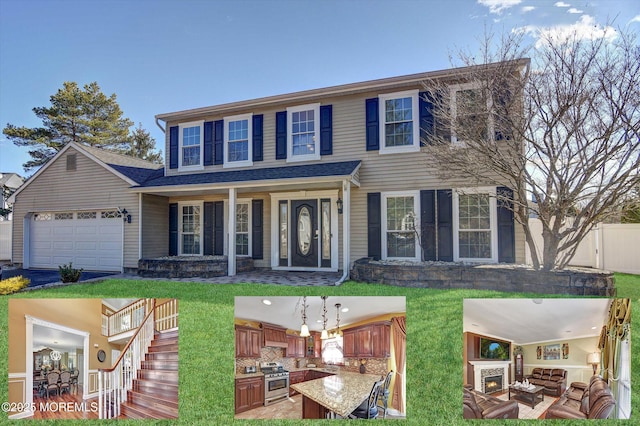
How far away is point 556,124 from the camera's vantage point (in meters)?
6.61

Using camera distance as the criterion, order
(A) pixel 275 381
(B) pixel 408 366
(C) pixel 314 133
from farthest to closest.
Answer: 1. (C) pixel 314 133
2. (B) pixel 408 366
3. (A) pixel 275 381

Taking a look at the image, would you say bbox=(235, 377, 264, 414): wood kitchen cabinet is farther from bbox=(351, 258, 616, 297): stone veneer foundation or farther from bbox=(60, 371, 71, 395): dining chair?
bbox=(351, 258, 616, 297): stone veneer foundation

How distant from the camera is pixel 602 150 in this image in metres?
6.47

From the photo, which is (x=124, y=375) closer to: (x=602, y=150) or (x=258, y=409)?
(x=258, y=409)

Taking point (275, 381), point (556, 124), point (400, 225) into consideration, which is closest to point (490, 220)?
point (400, 225)

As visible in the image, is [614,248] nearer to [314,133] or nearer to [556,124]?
[556,124]

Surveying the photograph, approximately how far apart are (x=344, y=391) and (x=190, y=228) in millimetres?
9276

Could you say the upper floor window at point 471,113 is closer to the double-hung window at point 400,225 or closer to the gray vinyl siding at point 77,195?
the double-hung window at point 400,225

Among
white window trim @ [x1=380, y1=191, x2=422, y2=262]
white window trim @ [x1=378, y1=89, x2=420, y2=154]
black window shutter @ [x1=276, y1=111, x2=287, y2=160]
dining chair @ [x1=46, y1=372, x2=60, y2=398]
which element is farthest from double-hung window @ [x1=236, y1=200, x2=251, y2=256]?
dining chair @ [x1=46, y1=372, x2=60, y2=398]

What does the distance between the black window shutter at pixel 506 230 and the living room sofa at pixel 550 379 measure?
559 centimetres

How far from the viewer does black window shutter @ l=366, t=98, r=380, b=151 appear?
9.03 m

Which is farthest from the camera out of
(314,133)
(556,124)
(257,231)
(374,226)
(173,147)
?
(173,147)

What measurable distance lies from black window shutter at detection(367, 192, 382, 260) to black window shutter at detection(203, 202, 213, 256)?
4776 millimetres

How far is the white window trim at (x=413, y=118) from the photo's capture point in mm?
8680
